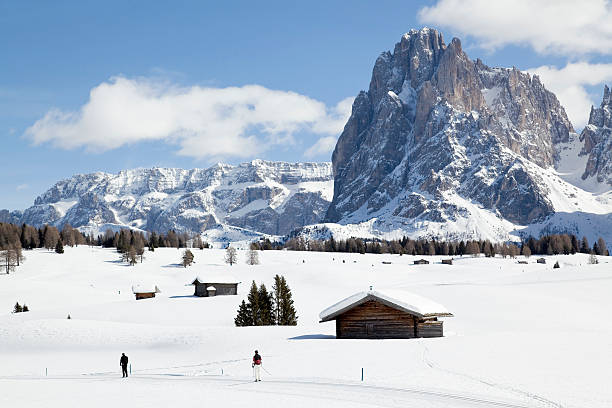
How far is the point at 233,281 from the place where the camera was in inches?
3871

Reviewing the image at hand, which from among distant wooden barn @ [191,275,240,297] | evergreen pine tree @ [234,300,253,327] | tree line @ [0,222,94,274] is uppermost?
tree line @ [0,222,94,274]

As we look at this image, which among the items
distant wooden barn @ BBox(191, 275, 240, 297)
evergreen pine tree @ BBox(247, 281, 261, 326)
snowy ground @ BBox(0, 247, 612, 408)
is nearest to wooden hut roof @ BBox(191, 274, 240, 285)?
distant wooden barn @ BBox(191, 275, 240, 297)

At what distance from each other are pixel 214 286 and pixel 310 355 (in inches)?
2437

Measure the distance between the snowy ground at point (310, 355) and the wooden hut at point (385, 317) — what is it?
189cm

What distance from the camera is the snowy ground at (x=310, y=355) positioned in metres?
24.3

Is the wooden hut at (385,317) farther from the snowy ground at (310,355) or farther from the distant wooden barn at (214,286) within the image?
the distant wooden barn at (214,286)

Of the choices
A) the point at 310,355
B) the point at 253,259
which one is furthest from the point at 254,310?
the point at 253,259

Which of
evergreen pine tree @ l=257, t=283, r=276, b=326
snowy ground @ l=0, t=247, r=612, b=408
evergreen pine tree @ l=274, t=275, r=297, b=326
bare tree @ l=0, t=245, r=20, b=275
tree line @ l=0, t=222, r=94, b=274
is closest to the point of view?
snowy ground @ l=0, t=247, r=612, b=408

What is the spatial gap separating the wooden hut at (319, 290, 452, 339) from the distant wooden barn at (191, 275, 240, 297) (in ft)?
173

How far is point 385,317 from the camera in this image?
44219 mm

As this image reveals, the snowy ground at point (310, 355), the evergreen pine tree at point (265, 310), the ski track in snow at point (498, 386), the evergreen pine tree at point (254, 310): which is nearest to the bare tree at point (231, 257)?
the snowy ground at point (310, 355)

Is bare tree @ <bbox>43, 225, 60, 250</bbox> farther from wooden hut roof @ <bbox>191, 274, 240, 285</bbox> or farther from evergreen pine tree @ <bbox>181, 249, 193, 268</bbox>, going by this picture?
wooden hut roof @ <bbox>191, 274, 240, 285</bbox>

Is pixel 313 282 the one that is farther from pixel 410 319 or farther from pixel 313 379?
pixel 313 379

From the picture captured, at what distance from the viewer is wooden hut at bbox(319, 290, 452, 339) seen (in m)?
43.6
